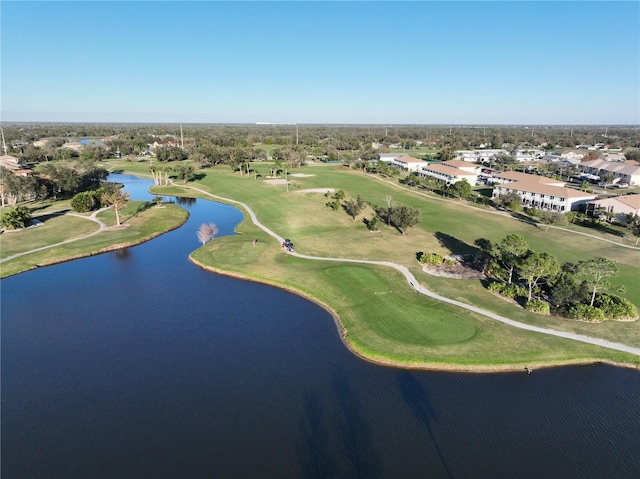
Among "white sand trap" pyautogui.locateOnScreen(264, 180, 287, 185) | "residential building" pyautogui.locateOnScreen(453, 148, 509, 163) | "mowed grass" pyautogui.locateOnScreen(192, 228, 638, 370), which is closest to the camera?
"mowed grass" pyautogui.locateOnScreen(192, 228, 638, 370)

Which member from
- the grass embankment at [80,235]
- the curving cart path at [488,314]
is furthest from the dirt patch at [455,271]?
the grass embankment at [80,235]

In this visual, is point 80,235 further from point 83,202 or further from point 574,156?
point 574,156

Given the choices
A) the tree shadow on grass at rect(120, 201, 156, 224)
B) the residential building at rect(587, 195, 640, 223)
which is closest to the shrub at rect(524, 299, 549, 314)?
the residential building at rect(587, 195, 640, 223)

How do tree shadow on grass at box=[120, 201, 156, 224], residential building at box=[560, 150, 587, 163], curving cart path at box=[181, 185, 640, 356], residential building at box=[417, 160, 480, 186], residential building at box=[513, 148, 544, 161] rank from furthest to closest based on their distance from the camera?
residential building at box=[513, 148, 544, 161] → residential building at box=[560, 150, 587, 163] → residential building at box=[417, 160, 480, 186] → tree shadow on grass at box=[120, 201, 156, 224] → curving cart path at box=[181, 185, 640, 356]

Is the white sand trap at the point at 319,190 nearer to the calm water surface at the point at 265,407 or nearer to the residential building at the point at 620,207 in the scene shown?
the residential building at the point at 620,207

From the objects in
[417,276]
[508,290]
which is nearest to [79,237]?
[417,276]

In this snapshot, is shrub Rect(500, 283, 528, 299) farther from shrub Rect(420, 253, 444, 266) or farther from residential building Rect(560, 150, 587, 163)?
residential building Rect(560, 150, 587, 163)

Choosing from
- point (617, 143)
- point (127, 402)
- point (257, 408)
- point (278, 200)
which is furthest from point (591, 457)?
point (617, 143)
